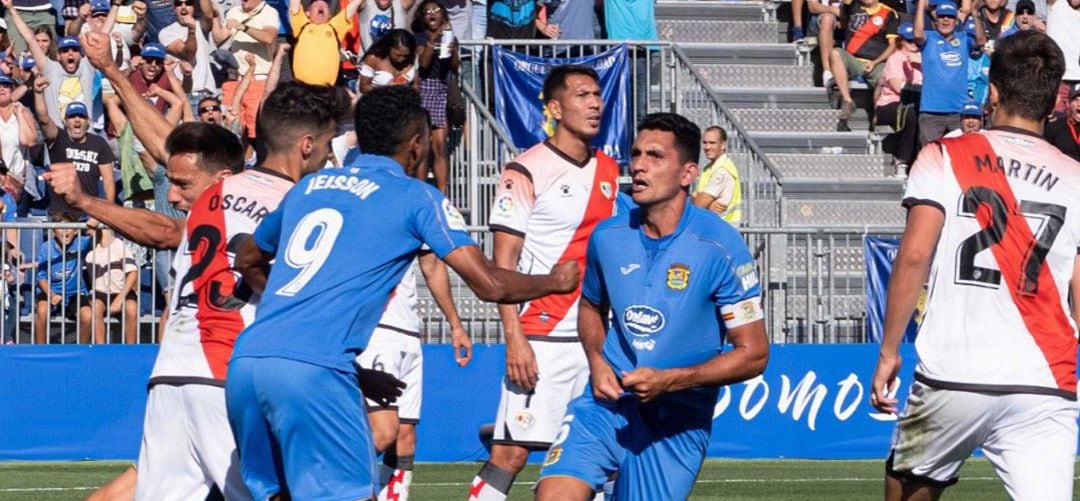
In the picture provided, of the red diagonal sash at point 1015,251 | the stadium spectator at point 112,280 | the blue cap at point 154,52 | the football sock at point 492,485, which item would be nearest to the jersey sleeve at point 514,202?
the football sock at point 492,485

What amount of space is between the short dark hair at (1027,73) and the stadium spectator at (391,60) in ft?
37.3

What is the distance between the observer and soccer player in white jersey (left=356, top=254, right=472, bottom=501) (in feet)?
34.2

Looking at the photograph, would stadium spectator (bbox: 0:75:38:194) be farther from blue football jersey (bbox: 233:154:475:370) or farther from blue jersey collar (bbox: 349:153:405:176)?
blue football jersey (bbox: 233:154:475:370)

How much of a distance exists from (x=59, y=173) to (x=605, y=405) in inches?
98.0

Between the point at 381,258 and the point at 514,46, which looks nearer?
the point at 381,258

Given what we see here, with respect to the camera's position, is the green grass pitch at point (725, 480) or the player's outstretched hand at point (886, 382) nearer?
the player's outstretched hand at point (886, 382)

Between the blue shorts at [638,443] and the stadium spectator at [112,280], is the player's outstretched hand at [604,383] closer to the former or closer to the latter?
the blue shorts at [638,443]

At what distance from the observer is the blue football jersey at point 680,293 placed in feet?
24.6

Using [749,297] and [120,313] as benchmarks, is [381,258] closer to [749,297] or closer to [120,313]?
[749,297]

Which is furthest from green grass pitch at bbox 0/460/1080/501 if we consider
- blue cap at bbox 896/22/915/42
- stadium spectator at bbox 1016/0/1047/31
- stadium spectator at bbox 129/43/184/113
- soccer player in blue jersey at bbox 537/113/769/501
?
stadium spectator at bbox 1016/0/1047/31

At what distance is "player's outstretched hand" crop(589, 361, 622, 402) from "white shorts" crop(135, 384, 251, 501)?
148 centimetres

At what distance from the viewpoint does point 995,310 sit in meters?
6.96

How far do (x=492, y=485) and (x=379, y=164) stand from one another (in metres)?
3.03

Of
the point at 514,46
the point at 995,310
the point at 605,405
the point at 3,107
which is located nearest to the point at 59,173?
the point at 605,405
